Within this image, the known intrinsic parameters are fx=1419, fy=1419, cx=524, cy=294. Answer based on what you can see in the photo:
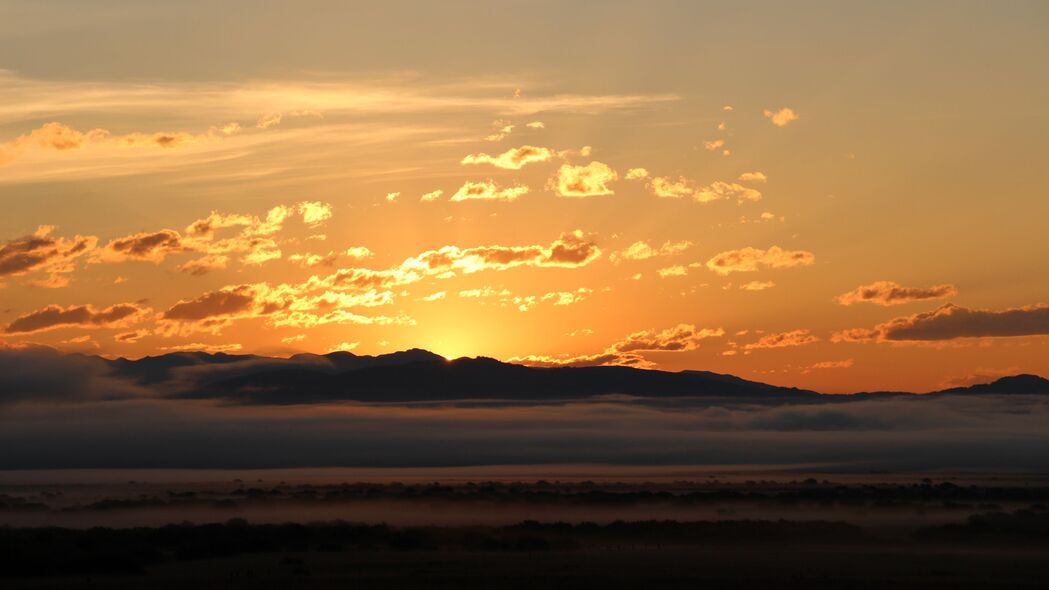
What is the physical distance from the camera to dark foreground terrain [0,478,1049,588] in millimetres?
50156

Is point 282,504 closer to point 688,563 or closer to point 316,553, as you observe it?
point 316,553

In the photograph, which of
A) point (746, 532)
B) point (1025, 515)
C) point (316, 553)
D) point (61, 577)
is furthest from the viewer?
point (1025, 515)

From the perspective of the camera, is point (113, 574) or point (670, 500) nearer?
point (113, 574)

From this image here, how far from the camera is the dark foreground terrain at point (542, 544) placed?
5016 centimetres

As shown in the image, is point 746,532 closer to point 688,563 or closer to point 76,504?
point 688,563

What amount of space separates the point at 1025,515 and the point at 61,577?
168 ft

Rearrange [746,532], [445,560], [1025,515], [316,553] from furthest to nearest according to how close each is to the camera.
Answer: [1025,515] → [746,532] → [316,553] → [445,560]

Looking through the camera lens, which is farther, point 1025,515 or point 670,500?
point 670,500

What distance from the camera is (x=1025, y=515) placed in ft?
254

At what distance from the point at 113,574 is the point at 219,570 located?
387cm

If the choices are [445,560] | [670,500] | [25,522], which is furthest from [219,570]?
[670,500]

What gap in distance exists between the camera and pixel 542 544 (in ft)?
202

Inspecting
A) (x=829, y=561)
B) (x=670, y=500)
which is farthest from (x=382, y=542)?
(x=670, y=500)

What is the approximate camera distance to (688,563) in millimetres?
54750
